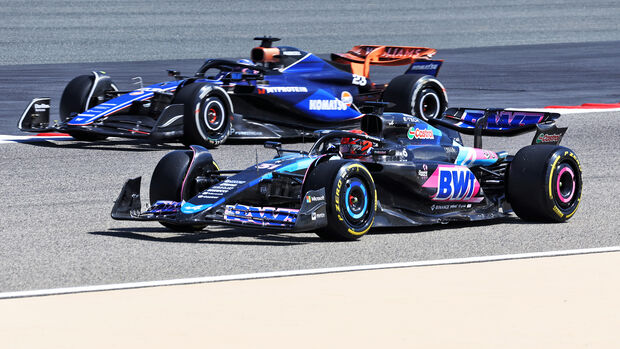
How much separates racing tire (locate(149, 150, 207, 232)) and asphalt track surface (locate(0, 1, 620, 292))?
141 mm

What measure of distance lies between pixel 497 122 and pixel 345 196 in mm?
3007

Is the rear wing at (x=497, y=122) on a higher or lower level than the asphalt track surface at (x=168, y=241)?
higher

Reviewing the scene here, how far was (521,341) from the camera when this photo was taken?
20.9ft

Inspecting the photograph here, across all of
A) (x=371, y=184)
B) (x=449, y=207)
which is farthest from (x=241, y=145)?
(x=371, y=184)

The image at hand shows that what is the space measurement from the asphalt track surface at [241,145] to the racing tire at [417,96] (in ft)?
3.79

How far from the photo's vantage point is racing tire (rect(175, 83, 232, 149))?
15688 millimetres

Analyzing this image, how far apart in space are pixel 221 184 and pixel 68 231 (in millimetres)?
1517

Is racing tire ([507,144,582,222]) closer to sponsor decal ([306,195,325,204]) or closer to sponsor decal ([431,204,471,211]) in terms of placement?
sponsor decal ([431,204,471,211])

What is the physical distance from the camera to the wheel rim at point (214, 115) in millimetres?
15891

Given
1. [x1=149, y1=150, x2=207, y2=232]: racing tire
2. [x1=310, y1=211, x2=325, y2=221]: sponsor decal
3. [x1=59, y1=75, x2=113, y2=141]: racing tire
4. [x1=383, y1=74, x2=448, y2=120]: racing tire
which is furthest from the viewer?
[x1=383, y1=74, x2=448, y2=120]: racing tire

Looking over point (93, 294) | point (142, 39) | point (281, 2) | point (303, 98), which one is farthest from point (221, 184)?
point (281, 2)

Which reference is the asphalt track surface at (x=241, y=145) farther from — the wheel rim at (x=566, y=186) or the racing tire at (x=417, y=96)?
the racing tire at (x=417, y=96)

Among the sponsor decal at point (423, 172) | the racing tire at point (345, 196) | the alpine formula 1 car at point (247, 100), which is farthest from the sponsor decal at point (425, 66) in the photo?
the racing tire at point (345, 196)

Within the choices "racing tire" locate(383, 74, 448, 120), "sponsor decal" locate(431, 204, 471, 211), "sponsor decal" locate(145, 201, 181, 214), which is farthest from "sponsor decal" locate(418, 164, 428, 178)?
"racing tire" locate(383, 74, 448, 120)
